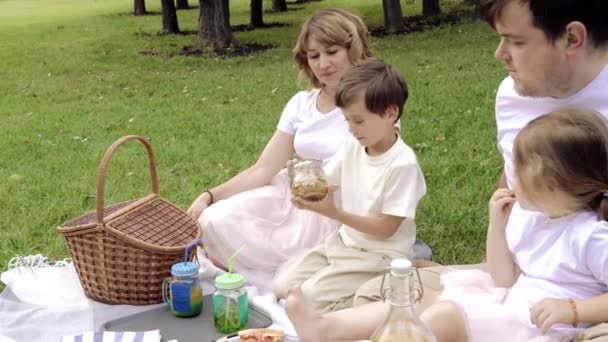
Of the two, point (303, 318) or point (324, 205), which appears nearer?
point (303, 318)

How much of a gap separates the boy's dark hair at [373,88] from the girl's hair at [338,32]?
1.23 feet

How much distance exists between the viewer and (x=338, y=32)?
3455 mm

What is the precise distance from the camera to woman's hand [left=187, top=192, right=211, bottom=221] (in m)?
3.78

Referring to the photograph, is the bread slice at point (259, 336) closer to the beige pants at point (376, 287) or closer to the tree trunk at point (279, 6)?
the beige pants at point (376, 287)

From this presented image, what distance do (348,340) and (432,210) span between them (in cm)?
212

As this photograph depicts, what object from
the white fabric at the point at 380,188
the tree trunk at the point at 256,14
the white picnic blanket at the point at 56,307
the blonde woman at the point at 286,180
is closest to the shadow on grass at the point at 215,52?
the tree trunk at the point at 256,14

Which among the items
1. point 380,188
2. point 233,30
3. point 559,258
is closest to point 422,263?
point 380,188

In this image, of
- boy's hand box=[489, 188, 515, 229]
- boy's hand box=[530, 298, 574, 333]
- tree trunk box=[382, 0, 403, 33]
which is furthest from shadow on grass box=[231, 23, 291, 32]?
boy's hand box=[530, 298, 574, 333]

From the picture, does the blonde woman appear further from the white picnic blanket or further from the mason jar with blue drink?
the mason jar with blue drink

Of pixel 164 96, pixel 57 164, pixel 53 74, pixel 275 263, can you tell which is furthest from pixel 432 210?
pixel 53 74

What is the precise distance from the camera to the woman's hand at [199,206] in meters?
3.78

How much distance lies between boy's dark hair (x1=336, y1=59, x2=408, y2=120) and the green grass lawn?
1.26 meters

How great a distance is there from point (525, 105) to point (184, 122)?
521 centimetres

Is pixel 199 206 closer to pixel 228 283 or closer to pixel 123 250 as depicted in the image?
pixel 123 250
